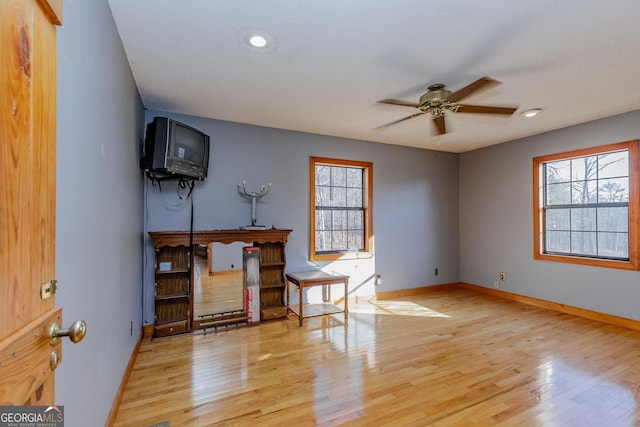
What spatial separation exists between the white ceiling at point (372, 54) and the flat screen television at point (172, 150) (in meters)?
0.36

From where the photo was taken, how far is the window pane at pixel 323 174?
15.0 feet

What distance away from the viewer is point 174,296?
11.1ft

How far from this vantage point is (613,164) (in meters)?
3.76

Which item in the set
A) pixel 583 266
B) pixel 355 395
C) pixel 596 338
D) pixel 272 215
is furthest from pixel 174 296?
pixel 583 266

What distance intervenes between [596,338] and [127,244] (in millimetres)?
4696

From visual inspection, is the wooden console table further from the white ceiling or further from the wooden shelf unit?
the white ceiling

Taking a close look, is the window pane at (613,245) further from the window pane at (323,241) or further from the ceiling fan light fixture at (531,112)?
the window pane at (323,241)

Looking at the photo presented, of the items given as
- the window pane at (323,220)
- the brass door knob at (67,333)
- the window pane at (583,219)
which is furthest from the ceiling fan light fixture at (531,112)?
the brass door knob at (67,333)

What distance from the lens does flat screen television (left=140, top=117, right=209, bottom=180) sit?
9.52 ft

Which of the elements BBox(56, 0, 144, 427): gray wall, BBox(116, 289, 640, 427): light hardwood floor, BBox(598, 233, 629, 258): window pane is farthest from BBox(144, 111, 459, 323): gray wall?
BBox(598, 233, 629, 258): window pane

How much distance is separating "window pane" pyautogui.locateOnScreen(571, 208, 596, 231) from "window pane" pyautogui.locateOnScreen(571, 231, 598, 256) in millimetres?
66

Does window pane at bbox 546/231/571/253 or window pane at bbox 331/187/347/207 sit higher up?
window pane at bbox 331/187/347/207

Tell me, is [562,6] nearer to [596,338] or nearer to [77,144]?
[77,144]

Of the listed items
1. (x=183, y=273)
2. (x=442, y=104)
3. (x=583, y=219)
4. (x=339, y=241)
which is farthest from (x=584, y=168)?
(x=183, y=273)
